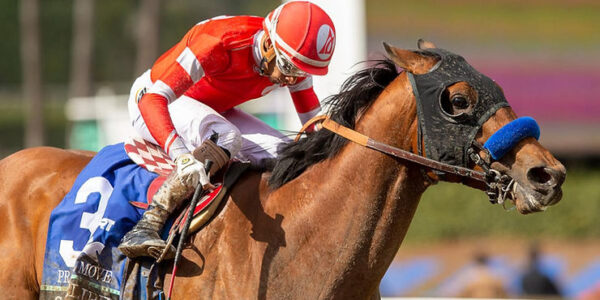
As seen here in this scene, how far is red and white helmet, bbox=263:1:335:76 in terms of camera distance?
13.4ft

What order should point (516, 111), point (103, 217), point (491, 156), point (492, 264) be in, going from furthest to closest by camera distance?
point (516, 111) → point (492, 264) → point (103, 217) → point (491, 156)

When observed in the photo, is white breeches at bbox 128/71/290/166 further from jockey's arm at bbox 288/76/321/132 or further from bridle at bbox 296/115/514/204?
bridle at bbox 296/115/514/204

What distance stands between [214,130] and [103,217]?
27.0 inches

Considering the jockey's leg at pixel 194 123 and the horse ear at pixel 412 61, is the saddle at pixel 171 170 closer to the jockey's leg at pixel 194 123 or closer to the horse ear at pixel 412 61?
the jockey's leg at pixel 194 123

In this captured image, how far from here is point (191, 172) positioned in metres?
3.83

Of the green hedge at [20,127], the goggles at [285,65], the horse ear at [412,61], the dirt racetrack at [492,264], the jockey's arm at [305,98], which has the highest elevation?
the horse ear at [412,61]

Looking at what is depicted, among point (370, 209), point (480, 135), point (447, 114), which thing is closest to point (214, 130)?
point (370, 209)

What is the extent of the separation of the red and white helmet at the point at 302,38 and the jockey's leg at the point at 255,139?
1.40 feet

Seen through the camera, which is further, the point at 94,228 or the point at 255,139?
the point at 255,139

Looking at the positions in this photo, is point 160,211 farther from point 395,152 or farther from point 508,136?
point 508,136

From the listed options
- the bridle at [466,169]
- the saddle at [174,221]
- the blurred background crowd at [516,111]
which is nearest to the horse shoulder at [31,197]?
the saddle at [174,221]

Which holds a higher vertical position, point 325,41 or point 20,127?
point 325,41

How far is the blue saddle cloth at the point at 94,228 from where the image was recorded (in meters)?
4.19

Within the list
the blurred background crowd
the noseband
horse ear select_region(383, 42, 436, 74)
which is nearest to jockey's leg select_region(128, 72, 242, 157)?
the noseband
